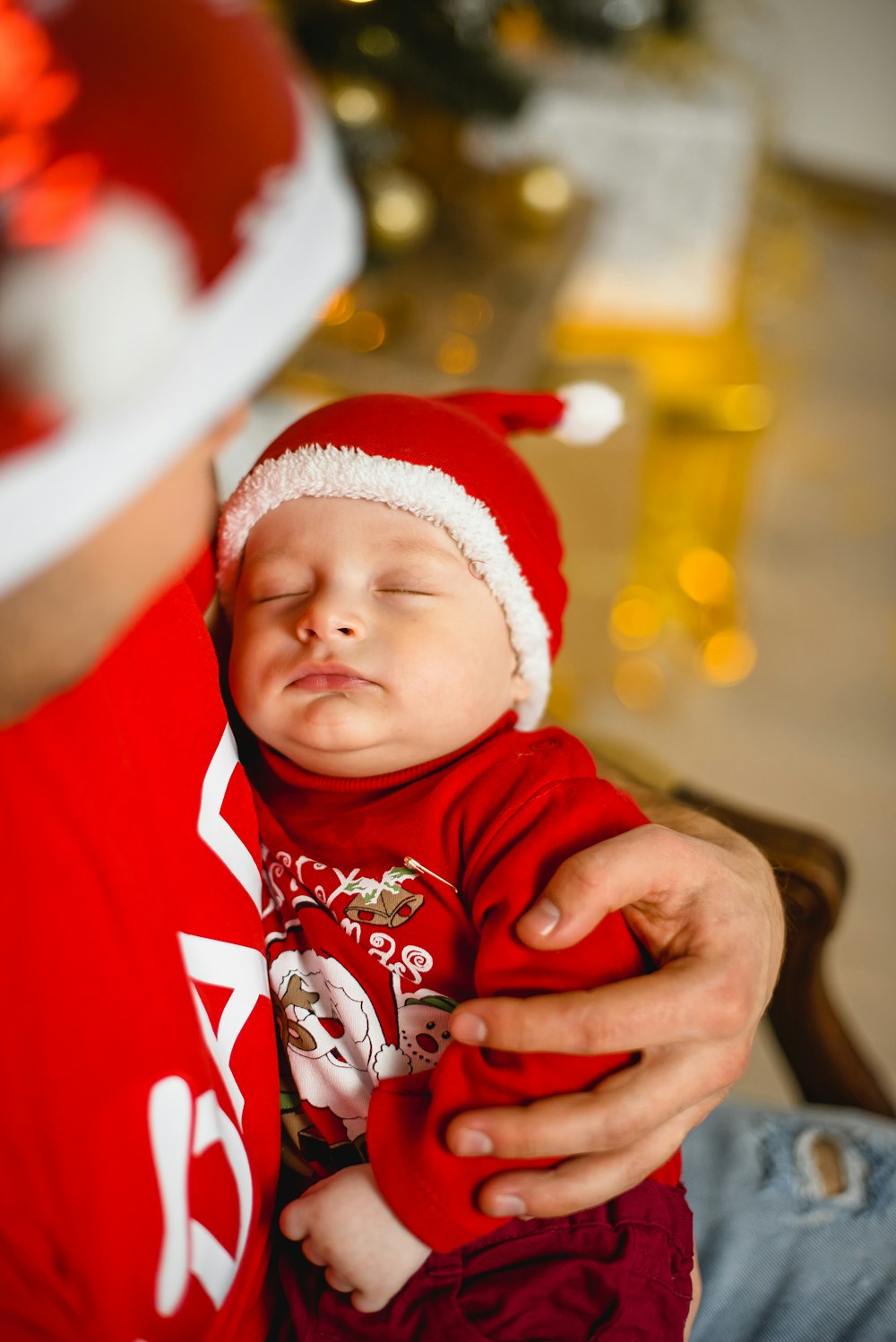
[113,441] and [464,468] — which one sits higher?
[113,441]

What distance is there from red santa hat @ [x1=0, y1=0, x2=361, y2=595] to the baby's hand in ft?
1.40

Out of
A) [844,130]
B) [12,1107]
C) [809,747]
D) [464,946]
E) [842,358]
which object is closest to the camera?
[12,1107]

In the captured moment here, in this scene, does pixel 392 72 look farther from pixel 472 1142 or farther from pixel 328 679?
pixel 472 1142

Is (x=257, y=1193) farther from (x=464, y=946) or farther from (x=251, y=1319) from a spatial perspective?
(x=464, y=946)

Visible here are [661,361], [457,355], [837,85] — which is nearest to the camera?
[457,355]

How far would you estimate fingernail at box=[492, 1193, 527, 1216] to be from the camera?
1.94 ft

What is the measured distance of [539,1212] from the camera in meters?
0.59

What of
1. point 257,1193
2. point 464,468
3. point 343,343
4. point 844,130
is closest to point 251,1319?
point 257,1193

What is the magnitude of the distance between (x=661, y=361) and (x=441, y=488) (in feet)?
6.27

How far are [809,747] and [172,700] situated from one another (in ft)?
5.32

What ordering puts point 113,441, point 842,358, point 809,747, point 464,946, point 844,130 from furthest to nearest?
point 844,130, point 842,358, point 809,747, point 464,946, point 113,441

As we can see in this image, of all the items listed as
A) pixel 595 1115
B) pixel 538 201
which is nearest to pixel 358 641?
pixel 595 1115

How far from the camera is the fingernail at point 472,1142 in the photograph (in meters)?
0.58

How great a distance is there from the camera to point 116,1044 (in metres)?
0.50
